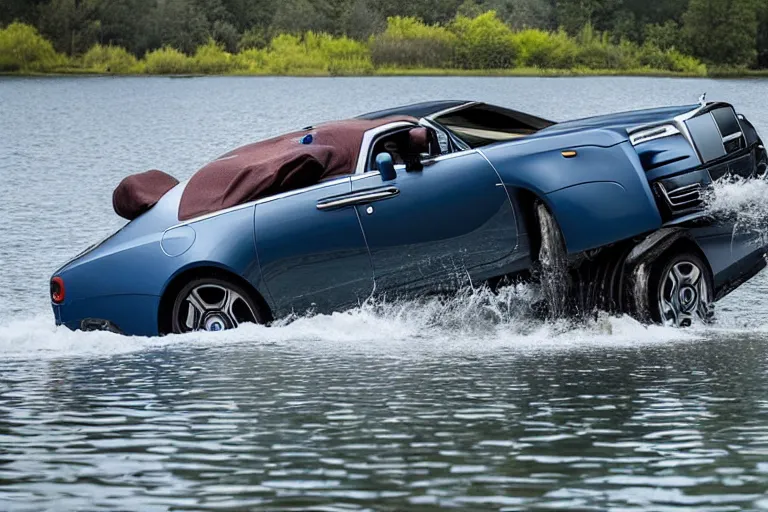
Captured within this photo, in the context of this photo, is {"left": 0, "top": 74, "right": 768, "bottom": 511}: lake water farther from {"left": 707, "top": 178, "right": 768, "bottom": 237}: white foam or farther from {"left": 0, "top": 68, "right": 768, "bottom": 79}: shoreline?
{"left": 0, "top": 68, "right": 768, "bottom": 79}: shoreline

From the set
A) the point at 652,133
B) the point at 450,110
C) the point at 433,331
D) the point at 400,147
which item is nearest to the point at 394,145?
the point at 400,147

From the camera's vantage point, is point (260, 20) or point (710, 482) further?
point (260, 20)

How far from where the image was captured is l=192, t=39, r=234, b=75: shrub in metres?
117

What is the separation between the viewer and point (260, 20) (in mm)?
123375

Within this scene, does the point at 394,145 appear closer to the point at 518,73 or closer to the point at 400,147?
the point at 400,147

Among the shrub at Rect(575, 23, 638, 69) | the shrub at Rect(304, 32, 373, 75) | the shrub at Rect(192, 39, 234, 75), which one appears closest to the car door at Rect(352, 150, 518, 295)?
the shrub at Rect(304, 32, 373, 75)

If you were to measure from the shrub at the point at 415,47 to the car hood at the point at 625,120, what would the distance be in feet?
313

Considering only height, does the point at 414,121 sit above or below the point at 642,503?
above

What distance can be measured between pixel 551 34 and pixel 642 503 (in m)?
110

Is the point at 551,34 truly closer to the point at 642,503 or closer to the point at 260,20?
the point at 260,20

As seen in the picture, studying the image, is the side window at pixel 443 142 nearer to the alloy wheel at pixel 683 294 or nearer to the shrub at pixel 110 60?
the alloy wheel at pixel 683 294

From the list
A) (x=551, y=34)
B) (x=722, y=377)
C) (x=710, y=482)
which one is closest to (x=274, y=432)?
(x=710, y=482)

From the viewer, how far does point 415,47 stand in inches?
4449

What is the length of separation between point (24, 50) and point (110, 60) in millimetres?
6420
